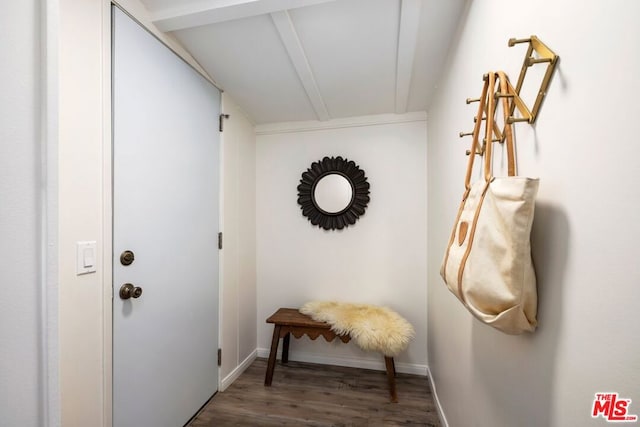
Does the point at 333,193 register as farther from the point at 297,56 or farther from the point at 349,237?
the point at 297,56

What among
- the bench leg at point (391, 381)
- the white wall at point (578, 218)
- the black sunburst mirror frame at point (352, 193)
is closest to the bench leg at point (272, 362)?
the bench leg at point (391, 381)

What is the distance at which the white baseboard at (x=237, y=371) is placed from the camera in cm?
195

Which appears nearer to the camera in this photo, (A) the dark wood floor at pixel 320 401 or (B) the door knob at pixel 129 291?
(B) the door knob at pixel 129 291

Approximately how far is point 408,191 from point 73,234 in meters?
2.14

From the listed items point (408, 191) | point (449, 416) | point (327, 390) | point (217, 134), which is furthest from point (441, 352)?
point (217, 134)

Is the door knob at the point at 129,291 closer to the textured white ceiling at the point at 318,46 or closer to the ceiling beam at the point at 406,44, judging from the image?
the textured white ceiling at the point at 318,46

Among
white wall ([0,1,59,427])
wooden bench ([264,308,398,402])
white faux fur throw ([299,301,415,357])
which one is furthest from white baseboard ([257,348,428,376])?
white wall ([0,1,59,427])

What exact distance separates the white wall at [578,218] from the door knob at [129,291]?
58.8 inches

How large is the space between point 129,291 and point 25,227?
754 mm

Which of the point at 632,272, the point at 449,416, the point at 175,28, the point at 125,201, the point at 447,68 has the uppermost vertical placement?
the point at 175,28

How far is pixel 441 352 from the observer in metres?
1.67

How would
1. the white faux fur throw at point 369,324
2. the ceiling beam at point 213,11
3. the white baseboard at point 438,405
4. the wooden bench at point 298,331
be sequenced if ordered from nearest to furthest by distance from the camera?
the ceiling beam at point 213,11 → the white baseboard at point 438,405 → the white faux fur throw at point 369,324 → the wooden bench at point 298,331

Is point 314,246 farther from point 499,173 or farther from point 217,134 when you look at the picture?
point 499,173

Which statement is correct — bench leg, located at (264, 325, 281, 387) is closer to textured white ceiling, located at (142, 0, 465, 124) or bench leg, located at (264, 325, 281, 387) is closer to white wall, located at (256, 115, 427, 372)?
white wall, located at (256, 115, 427, 372)
